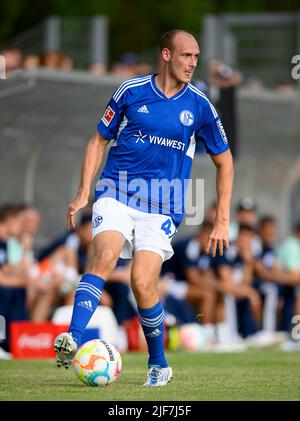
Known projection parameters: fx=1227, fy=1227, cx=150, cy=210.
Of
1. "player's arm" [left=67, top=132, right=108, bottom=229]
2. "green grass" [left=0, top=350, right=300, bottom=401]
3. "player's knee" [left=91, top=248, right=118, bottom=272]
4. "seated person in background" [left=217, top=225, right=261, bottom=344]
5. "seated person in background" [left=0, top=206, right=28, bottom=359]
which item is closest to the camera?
"green grass" [left=0, top=350, right=300, bottom=401]

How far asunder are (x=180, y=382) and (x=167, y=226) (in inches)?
48.1

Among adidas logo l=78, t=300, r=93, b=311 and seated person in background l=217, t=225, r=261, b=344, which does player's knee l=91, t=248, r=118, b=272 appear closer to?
adidas logo l=78, t=300, r=93, b=311

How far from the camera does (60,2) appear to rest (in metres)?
25.7

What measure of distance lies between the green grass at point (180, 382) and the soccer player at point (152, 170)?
1.58 ft

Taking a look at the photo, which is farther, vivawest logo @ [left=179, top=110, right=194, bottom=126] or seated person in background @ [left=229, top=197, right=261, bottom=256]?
seated person in background @ [left=229, top=197, right=261, bottom=256]

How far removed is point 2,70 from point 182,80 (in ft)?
21.3

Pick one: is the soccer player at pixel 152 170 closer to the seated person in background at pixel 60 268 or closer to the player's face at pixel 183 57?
the player's face at pixel 183 57

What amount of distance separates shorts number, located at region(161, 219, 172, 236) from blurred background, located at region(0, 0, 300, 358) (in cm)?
550

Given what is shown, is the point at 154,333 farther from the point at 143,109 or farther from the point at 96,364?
the point at 143,109

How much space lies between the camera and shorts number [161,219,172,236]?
934cm

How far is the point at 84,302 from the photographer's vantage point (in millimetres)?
8852

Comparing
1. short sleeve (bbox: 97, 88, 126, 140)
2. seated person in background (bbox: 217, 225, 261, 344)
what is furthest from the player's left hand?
seated person in background (bbox: 217, 225, 261, 344)

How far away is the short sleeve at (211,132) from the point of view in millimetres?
9570

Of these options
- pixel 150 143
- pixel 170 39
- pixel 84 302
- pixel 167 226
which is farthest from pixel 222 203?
pixel 84 302
